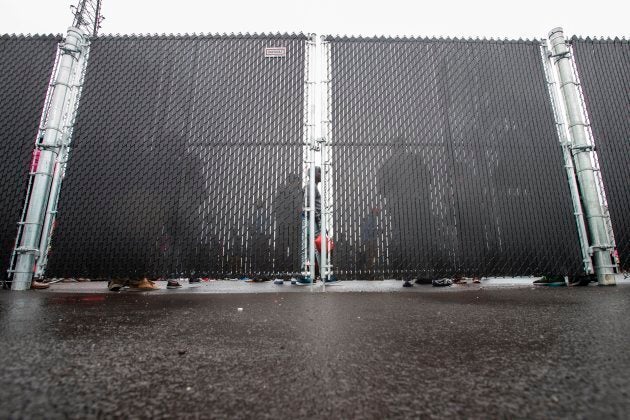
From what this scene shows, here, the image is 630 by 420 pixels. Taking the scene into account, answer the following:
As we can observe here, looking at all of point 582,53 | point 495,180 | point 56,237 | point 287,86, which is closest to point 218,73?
point 287,86

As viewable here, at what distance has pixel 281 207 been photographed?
4395 millimetres

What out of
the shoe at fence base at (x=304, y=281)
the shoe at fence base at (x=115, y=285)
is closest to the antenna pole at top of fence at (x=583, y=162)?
the shoe at fence base at (x=304, y=281)

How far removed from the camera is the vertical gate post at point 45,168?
4039 mm

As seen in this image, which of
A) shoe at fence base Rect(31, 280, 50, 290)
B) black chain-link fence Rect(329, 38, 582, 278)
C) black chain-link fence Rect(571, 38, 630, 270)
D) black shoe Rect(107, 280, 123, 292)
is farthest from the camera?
black chain-link fence Rect(571, 38, 630, 270)

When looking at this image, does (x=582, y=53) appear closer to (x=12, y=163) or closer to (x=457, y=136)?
(x=457, y=136)

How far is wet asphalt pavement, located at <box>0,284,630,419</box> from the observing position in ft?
2.24

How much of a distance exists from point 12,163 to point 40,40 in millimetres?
2175

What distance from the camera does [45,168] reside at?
14.1 feet

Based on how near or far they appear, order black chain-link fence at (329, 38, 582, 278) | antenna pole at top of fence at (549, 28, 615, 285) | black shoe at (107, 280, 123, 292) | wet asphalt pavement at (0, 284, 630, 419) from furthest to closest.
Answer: black chain-link fence at (329, 38, 582, 278), antenna pole at top of fence at (549, 28, 615, 285), black shoe at (107, 280, 123, 292), wet asphalt pavement at (0, 284, 630, 419)

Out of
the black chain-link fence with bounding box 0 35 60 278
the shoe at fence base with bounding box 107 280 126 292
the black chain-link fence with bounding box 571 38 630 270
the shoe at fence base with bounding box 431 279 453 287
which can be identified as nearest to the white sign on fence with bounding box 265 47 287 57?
the black chain-link fence with bounding box 0 35 60 278

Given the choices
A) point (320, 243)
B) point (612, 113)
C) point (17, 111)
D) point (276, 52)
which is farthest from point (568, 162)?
point (17, 111)

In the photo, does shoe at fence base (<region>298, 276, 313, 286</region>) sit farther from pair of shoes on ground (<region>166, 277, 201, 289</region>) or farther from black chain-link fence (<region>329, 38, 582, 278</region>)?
pair of shoes on ground (<region>166, 277, 201, 289</region>)

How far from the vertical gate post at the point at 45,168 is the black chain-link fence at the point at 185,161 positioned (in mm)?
207

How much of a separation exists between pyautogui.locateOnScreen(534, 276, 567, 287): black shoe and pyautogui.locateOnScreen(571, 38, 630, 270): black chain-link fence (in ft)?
3.22
